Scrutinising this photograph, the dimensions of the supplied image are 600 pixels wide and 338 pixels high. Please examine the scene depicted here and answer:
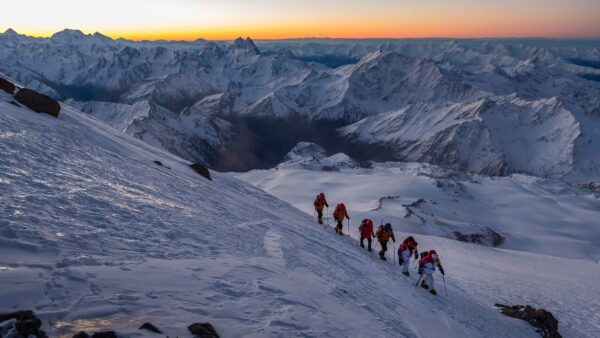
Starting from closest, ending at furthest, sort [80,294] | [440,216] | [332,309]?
[80,294] → [332,309] → [440,216]

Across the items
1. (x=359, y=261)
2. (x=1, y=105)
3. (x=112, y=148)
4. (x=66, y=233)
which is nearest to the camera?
(x=66, y=233)

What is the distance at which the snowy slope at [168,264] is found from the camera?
8555 millimetres

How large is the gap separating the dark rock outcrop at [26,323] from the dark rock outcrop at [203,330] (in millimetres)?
Result: 2383

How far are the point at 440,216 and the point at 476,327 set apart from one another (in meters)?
67.5

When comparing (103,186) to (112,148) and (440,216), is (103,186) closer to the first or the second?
(112,148)

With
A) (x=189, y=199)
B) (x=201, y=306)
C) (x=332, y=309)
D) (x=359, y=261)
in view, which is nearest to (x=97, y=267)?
(x=201, y=306)

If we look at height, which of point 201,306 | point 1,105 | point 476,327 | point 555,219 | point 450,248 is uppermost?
point 1,105

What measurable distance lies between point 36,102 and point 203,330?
78.3ft

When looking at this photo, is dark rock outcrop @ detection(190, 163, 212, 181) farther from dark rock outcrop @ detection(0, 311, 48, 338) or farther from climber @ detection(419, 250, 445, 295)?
dark rock outcrop @ detection(0, 311, 48, 338)

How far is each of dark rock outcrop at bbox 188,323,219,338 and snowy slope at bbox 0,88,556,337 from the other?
0.18 meters

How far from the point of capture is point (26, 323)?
6867 mm

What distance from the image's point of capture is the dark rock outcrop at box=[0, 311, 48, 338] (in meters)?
6.77

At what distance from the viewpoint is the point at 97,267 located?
963 centimetres

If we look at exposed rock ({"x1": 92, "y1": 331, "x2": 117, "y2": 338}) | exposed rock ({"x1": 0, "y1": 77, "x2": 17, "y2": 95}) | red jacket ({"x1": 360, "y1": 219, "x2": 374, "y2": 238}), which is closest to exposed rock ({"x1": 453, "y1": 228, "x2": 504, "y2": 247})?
Answer: red jacket ({"x1": 360, "y1": 219, "x2": 374, "y2": 238})
